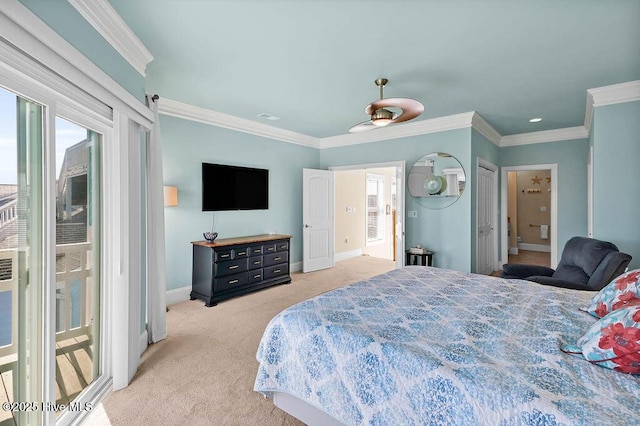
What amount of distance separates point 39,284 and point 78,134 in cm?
101

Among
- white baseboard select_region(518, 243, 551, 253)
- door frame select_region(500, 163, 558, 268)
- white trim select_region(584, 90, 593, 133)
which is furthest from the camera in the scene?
white baseboard select_region(518, 243, 551, 253)

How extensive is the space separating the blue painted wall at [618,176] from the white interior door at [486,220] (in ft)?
5.15

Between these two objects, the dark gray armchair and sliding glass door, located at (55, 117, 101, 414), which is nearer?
sliding glass door, located at (55, 117, 101, 414)

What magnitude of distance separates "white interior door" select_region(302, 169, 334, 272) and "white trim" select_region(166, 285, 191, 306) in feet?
6.92

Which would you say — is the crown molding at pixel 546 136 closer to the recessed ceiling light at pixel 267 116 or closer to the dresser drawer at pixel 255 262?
the recessed ceiling light at pixel 267 116

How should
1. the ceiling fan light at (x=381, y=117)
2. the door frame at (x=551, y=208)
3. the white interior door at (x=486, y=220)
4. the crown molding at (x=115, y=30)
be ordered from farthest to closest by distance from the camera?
the door frame at (x=551, y=208)
the white interior door at (x=486, y=220)
the ceiling fan light at (x=381, y=117)
the crown molding at (x=115, y=30)

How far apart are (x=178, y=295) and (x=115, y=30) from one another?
3067 mm

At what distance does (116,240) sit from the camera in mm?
2146

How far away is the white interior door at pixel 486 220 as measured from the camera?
4.92 m

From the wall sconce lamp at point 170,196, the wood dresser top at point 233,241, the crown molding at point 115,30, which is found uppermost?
the crown molding at point 115,30

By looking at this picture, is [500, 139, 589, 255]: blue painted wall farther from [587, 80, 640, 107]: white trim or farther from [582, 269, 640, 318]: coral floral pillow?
[582, 269, 640, 318]: coral floral pillow

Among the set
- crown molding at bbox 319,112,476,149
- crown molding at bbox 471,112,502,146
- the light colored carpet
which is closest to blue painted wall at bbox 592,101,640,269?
crown molding at bbox 471,112,502,146

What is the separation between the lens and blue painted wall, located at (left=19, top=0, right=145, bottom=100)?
147 centimetres

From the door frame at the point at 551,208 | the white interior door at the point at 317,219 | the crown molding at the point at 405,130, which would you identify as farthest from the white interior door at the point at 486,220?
the white interior door at the point at 317,219
